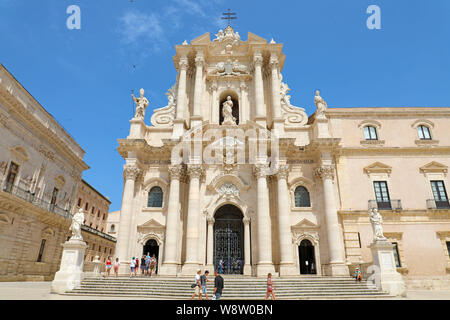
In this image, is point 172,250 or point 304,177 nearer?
point 172,250

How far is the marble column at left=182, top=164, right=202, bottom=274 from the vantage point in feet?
60.6

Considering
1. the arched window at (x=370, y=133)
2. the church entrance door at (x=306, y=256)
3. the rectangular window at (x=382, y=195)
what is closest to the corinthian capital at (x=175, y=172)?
the church entrance door at (x=306, y=256)

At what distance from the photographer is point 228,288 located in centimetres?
1348

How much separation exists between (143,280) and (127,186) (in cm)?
755

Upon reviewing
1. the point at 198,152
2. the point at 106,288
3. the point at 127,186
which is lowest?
the point at 106,288

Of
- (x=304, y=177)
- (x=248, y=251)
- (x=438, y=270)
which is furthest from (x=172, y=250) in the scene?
(x=438, y=270)

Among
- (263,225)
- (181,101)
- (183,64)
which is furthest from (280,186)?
(183,64)

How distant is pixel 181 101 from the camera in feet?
77.7

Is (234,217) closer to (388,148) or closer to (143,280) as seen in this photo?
(143,280)

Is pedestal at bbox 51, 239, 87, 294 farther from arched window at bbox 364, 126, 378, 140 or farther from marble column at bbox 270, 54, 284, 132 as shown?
arched window at bbox 364, 126, 378, 140

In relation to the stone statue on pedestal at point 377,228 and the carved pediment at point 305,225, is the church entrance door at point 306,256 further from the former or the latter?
the stone statue on pedestal at point 377,228

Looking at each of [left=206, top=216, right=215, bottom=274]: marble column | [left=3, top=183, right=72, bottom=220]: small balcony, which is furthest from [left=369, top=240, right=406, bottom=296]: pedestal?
[left=3, top=183, right=72, bottom=220]: small balcony

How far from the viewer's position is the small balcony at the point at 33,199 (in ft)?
69.7

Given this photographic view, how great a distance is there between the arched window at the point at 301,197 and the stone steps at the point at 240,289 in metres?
6.56
